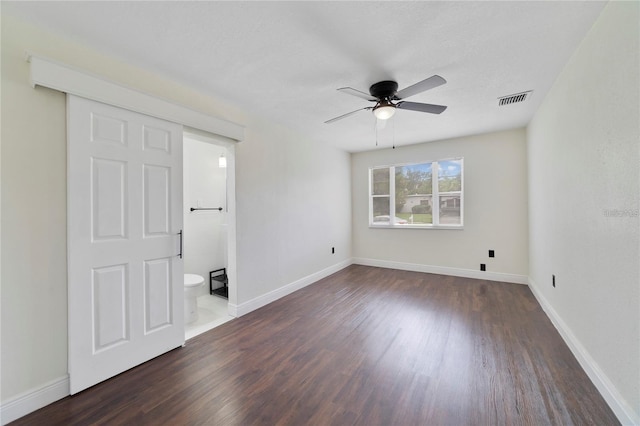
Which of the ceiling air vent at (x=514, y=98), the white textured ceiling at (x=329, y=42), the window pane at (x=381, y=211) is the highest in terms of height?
the ceiling air vent at (x=514, y=98)

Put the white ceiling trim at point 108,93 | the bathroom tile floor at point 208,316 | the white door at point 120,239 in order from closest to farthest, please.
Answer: the white ceiling trim at point 108,93 < the white door at point 120,239 < the bathroom tile floor at point 208,316

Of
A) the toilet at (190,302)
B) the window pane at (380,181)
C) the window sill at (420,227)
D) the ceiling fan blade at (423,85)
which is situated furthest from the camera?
the window pane at (380,181)

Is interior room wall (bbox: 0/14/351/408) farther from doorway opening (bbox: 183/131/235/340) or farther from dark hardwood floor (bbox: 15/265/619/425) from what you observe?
doorway opening (bbox: 183/131/235/340)

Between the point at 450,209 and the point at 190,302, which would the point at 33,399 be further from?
the point at 450,209

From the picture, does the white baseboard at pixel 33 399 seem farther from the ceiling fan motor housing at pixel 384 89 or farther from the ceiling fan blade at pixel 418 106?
the ceiling fan blade at pixel 418 106

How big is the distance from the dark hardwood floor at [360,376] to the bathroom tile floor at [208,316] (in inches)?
7.0

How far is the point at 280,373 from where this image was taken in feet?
6.68

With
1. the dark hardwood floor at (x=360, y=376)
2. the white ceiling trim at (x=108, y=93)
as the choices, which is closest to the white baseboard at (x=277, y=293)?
the dark hardwood floor at (x=360, y=376)

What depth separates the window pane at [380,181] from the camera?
5.52m

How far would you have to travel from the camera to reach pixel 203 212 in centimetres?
410

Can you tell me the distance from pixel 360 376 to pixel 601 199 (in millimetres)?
2119

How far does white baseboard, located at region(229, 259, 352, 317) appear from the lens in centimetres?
311

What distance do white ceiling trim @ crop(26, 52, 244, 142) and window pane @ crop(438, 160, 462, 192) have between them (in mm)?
4008

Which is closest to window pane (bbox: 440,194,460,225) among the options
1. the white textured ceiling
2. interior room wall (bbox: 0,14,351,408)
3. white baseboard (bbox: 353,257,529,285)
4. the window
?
the window
